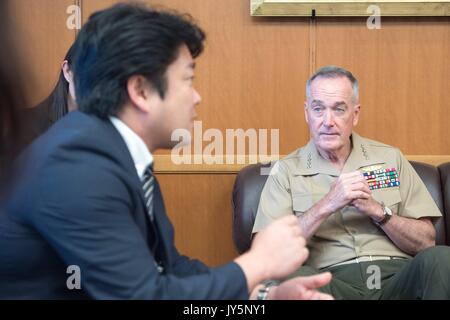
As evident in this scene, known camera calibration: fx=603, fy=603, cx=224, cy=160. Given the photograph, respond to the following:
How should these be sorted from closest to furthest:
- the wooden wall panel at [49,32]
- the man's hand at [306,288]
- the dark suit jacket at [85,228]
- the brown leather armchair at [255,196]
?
1. the dark suit jacket at [85,228]
2. the man's hand at [306,288]
3. the brown leather armchair at [255,196]
4. the wooden wall panel at [49,32]

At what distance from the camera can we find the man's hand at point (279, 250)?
1233 millimetres

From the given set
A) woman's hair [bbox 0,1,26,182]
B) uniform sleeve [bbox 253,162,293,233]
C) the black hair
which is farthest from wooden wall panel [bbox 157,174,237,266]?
woman's hair [bbox 0,1,26,182]

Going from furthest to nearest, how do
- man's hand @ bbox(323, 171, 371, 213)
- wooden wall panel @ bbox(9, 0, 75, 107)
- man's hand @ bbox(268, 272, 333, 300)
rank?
wooden wall panel @ bbox(9, 0, 75, 107)
man's hand @ bbox(323, 171, 371, 213)
man's hand @ bbox(268, 272, 333, 300)

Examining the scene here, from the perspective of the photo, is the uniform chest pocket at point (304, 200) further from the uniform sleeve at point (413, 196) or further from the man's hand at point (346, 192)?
the uniform sleeve at point (413, 196)

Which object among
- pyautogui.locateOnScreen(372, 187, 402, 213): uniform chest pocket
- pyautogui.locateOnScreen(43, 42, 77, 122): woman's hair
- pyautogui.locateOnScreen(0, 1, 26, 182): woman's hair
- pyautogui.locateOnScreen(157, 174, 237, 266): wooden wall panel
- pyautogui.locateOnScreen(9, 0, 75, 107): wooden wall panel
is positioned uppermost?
pyautogui.locateOnScreen(9, 0, 75, 107): wooden wall panel

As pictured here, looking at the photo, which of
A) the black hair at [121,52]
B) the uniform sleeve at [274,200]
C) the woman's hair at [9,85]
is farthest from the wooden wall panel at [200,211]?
the woman's hair at [9,85]

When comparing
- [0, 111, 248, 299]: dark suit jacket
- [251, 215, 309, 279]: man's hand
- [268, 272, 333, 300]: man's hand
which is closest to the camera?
[0, 111, 248, 299]: dark suit jacket

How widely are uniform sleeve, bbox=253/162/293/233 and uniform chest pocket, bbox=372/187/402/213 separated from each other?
332 millimetres

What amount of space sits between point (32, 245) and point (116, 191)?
23 centimetres

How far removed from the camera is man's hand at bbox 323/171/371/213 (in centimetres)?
211

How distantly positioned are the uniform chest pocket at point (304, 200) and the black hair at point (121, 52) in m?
1.13

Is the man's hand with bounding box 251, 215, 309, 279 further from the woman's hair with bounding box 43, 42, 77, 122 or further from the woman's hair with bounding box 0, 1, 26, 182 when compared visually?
the woman's hair with bounding box 43, 42, 77, 122

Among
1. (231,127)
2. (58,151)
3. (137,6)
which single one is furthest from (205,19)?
(58,151)

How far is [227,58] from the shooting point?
286 centimetres
